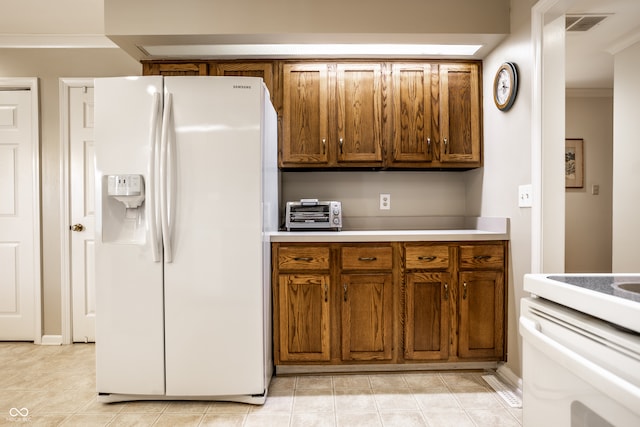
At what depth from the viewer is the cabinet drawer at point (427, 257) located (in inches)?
92.5

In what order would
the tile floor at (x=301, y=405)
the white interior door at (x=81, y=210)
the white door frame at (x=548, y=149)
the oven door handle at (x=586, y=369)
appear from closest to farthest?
the oven door handle at (x=586, y=369) < the tile floor at (x=301, y=405) < the white door frame at (x=548, y=149) < the white interior door at (x=81, y=210)

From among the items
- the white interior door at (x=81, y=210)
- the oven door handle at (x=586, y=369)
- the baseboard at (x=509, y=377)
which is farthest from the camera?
the white interior door at (x=81, y=210)

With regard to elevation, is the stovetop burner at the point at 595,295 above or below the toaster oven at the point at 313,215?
below

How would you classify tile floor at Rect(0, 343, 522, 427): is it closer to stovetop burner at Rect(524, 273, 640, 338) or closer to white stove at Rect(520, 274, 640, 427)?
white stove at Rect(520, 274, 640, 427)

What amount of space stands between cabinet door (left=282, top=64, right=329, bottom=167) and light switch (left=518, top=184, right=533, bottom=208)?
4.27 feet

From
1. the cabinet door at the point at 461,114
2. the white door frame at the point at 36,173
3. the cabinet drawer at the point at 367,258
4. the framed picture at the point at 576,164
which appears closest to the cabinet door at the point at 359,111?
the cabinet door at the point at 461,114

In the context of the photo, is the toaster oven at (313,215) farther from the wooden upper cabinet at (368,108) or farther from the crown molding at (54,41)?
the crown molding at (54,41)

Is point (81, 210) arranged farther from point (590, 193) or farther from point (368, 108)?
point (590, 193)

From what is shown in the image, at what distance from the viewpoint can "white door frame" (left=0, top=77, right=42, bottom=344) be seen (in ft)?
9.95

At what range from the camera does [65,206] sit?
3041mm

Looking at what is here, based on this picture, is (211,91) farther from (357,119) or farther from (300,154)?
(357,119)

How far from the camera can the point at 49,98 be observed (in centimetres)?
305

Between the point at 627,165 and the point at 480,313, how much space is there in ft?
6.56

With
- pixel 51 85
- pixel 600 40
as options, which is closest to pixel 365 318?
pixel 600 40
